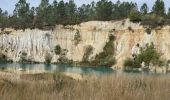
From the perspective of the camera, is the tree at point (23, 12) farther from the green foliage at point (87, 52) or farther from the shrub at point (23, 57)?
the green foliage at point (87, 52)

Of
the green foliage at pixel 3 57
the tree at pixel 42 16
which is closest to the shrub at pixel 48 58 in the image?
the green foliage at pixel 3 57

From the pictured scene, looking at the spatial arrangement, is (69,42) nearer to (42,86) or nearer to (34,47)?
(34,47)

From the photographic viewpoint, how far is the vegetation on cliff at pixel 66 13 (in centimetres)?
10694

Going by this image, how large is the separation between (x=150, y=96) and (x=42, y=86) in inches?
101

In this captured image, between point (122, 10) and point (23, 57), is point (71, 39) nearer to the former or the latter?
point (23, 57)

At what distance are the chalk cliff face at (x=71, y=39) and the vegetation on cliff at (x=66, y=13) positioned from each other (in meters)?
3.69

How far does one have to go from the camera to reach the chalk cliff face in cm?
8899

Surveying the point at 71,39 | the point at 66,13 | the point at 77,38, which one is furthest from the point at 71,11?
the point at 77,38

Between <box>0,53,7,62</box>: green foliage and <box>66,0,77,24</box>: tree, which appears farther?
<box>66,0,77,24</box>: tree

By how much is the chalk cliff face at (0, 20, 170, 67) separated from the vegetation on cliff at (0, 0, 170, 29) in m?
3.69

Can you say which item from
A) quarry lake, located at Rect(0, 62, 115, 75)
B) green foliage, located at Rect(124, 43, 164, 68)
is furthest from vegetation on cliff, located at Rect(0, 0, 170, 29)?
quarry lake, located at Rect(0, 62, 115, 75)

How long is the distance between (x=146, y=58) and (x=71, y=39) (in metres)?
21.1

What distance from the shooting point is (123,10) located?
383 feet

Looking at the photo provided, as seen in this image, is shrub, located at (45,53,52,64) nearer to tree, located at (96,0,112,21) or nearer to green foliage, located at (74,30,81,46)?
green foliage, located at (74,30,81,46)
